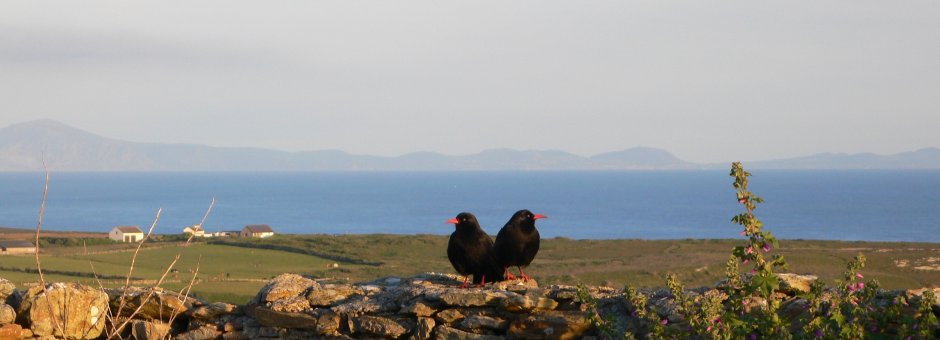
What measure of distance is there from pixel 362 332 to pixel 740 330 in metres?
4.19

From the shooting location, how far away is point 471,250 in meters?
10.5

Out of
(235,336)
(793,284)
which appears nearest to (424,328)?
(235,336)

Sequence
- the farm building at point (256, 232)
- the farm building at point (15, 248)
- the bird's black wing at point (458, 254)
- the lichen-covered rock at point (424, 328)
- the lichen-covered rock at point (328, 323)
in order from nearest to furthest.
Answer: the lichen-covered rock at point (424, 328)
the lichen-covered rock at point (328, 323)
the bird's black wing at point (458, 254)
the farm building at point (15, 248)
the farm building at point (256, 232)

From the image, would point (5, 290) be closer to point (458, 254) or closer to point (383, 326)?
point (383, 326)

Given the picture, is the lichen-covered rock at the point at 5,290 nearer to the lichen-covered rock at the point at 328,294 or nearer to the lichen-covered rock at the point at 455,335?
the lichen-covered rock at the point at 328,294

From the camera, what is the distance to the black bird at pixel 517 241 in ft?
34.1

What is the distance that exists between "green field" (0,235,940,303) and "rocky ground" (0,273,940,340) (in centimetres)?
1702

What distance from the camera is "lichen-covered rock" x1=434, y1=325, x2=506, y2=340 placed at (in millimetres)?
9180

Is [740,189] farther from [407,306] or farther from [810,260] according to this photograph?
[810,260]

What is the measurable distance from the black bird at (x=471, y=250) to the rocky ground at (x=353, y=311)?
0.26m

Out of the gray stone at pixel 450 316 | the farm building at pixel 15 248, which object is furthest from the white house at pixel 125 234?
the gray stone at pixel 450 316

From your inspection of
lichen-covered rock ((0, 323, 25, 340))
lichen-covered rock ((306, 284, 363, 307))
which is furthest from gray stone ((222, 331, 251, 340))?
lichen-covered rock ((0, 323, 25, 340))

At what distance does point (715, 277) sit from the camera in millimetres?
39938

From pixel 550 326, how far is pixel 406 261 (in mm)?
45382
